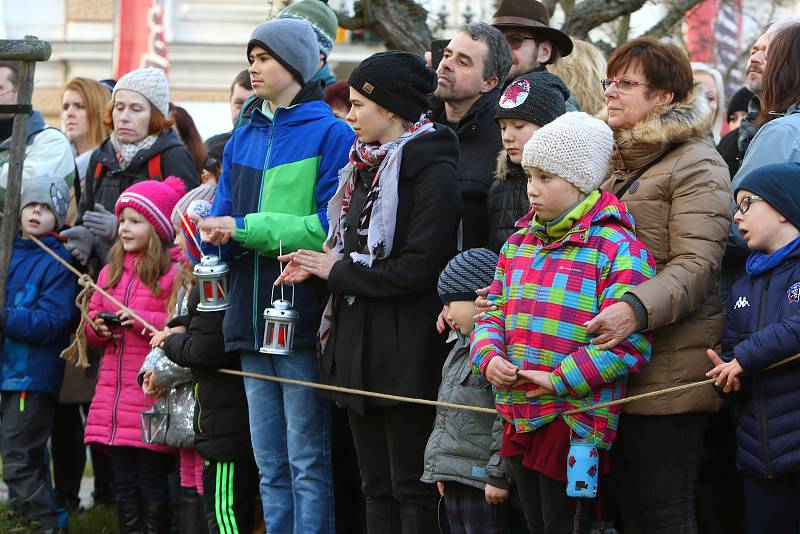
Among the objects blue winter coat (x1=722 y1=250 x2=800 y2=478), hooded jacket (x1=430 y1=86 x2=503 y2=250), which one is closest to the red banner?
hooded jacket (x1=430 y1=86 x2=503 y2=250)

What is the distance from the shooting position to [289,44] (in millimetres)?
5398

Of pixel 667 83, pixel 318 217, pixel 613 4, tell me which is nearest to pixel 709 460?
pixel 667 83

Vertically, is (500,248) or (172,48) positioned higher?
(500,248)

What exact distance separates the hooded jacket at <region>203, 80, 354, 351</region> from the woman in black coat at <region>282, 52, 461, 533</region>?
22 cm

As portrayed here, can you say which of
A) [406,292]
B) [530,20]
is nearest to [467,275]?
[406,292]

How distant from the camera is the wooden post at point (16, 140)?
6672mm

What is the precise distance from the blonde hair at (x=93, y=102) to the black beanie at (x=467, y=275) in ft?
13.0

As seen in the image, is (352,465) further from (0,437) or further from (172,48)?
(172,48)

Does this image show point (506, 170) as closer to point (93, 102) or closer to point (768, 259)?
point (768, 259)

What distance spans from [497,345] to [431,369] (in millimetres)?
599

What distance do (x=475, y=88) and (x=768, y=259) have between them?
161 centimetres

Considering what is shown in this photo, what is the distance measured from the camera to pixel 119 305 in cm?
624

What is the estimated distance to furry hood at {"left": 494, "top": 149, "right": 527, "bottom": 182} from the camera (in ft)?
15.8

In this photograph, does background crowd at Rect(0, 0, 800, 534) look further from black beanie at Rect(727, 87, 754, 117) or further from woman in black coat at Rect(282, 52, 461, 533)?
black beanie at Rect(727, 87, 754, 117)
